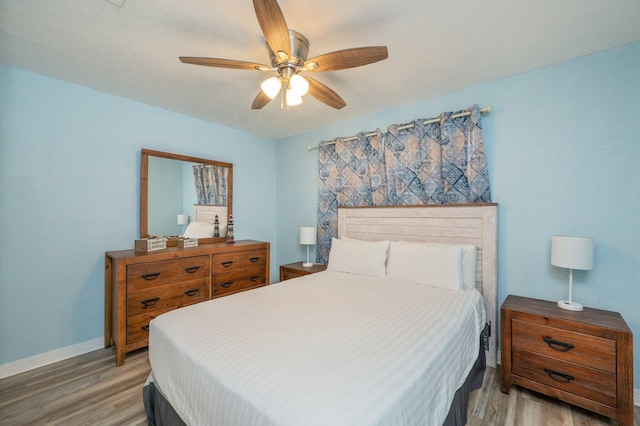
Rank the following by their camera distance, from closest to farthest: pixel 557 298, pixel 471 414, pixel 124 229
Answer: pixel 471 414
pixel 557 298
pixel 124 229

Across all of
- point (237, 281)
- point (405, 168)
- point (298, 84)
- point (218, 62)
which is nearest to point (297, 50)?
point (298, 84)

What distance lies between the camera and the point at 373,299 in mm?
1861

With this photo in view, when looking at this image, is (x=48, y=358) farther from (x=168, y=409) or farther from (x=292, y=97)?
(x=292, y=97)

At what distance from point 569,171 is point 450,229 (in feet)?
3.14

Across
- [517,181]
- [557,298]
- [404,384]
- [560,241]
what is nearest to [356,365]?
[404,384]

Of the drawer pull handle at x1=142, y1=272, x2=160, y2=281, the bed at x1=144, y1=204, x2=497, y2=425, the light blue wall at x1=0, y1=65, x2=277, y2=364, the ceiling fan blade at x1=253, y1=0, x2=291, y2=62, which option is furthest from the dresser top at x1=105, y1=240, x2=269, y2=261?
the ceiling fan blade at x1=253, y1=0, x2=291, y2=62

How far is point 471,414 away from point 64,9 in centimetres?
351

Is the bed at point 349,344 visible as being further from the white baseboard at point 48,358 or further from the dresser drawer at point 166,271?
the white baseboard at point 48,358

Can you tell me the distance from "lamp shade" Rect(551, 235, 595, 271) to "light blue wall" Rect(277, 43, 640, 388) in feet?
0.88

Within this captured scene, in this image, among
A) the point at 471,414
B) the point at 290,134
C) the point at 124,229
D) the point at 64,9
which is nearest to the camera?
the point at 64,9

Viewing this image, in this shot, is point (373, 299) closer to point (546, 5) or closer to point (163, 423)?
point (163, 423)

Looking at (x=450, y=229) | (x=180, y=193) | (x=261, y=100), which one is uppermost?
(x=261, y=100)

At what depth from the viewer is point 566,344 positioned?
1.66 m

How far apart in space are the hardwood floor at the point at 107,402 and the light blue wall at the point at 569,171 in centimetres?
70
